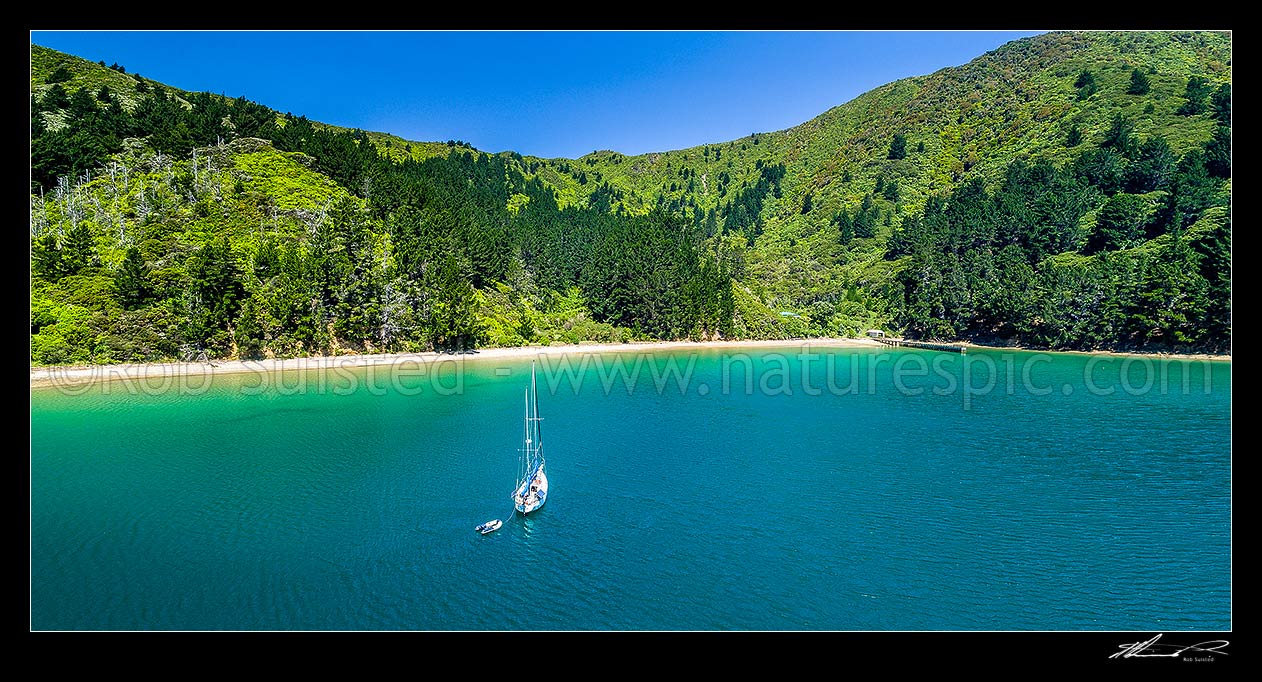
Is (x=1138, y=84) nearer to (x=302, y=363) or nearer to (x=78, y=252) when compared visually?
(x=302, y=363)

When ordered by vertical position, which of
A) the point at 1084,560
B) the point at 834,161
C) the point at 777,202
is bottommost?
the point at 1084,560

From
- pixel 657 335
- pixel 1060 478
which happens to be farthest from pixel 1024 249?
pixel 1060 478

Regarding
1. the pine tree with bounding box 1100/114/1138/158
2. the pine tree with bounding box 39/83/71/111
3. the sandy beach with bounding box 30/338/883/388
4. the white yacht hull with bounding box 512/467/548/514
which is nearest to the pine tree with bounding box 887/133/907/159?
the pine tree with bounding box 1100/114/1138/158

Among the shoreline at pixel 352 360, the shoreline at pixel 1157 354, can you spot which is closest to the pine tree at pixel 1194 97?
the shoreline at pixel 352 360

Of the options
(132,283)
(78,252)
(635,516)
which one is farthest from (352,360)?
(635,516)

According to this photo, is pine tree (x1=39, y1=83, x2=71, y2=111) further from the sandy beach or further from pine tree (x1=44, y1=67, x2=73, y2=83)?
the sandy beach

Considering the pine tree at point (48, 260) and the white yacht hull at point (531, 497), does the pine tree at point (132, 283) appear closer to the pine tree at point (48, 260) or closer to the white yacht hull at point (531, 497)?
the pine tree at point (48, 260)

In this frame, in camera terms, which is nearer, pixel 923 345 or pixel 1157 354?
pixel 1157 354
